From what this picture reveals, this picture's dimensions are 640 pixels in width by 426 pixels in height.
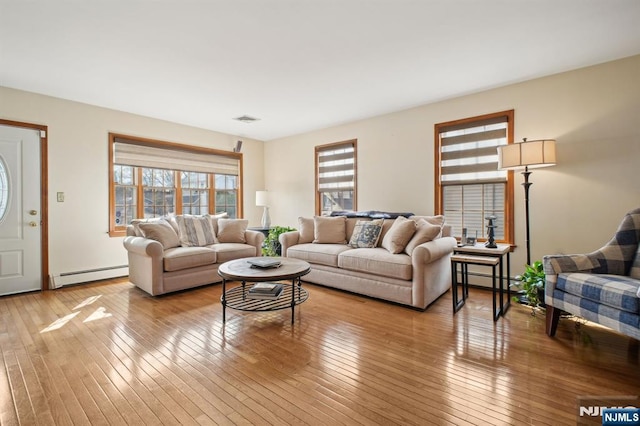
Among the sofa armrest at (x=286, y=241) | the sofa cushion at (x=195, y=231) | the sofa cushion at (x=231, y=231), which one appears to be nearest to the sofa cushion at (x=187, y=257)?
the sofa cushion at (x=195, y=231)

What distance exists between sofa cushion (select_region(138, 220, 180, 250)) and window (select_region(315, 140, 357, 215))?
2575mm

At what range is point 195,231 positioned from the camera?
4273mm

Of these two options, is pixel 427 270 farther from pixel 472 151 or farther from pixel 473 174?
pixel 472 151

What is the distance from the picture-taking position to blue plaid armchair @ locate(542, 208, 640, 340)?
2.02 m

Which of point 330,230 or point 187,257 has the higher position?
point 330,230

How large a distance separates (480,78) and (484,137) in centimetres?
74

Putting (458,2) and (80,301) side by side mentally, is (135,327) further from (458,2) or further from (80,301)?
(458,2)

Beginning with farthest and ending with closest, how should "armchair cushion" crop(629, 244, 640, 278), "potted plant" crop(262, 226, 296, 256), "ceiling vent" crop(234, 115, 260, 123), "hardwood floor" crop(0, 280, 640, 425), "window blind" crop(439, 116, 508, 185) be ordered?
"potted plant" crop(262, 226, 296, 256) → "ceiling vent" crop(234, 115, 260, 123) → "window blind" crop(439, 116, 508, 185) → "armchair cushion" crop(629, 244, 640, 278) → "hardwood floor" crop(0, 280, 640, 425)

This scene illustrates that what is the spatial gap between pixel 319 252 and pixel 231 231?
1521 millimetres

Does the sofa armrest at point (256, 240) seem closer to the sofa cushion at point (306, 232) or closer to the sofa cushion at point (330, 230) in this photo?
the sofa cushion at point (306, 232)

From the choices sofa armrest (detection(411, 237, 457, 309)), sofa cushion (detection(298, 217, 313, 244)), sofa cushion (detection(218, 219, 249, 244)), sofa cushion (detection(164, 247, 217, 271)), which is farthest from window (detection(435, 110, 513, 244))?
sofa cushion (detection(164, 247, 217, 271))

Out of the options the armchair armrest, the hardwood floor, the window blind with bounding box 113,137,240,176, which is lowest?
the hardwood floor

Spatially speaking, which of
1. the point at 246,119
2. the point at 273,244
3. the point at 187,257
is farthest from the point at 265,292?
the point at 246,119

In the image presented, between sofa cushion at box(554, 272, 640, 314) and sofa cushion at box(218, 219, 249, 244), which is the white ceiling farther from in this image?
sofa cushion at box(554, 272, 640, 314)
